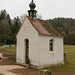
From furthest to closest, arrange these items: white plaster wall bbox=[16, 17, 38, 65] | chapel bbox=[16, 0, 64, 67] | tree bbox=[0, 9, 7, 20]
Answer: tree bbox=[0, 9, 7, 20], white plaster wall bbox=[16, 17, 38, 65], chapel bbox=[16, 0, 64, 67]

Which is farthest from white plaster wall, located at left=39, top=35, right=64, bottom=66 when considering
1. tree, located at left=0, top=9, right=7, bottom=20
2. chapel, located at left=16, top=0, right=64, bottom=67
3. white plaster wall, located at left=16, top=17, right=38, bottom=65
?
tree, located at left=0, top=9, right=7, bottom=20

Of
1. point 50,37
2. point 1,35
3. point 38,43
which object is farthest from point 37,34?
point 1,35

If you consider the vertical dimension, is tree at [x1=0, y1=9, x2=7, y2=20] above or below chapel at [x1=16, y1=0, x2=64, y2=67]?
above

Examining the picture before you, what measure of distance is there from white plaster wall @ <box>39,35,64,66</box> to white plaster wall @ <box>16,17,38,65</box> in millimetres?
565

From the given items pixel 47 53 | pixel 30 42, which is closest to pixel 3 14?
pixel 30 42

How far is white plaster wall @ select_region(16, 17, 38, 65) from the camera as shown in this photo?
12.7m

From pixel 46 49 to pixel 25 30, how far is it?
3.61 m

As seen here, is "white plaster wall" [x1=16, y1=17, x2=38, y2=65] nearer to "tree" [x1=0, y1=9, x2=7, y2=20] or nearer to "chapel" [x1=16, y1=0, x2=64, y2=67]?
"chapel" [x1=16, y1=0, x2=64, y2=67]

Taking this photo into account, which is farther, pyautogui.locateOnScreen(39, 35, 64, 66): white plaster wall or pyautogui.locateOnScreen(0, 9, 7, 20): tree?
pyautogui.locateOnScreen(0, 9, 7, 20): tree

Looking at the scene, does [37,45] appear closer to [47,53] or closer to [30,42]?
[30,42]

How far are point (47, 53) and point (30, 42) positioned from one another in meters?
2.38

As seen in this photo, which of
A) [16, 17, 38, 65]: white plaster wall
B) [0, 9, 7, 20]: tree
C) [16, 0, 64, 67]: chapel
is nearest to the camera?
[16, 0, 64, 67]: chapel

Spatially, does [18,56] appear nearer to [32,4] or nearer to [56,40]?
[56,40]

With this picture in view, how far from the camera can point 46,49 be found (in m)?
13.1
